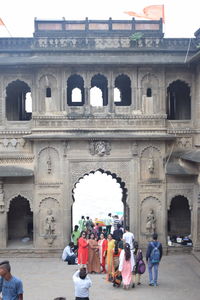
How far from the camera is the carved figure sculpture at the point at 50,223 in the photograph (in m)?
17.0

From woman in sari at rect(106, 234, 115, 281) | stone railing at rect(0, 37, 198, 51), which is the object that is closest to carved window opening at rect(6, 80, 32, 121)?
stone railing at rect(0, 37, 198, 51)

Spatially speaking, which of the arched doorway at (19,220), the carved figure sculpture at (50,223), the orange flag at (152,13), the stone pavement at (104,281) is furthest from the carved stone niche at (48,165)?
the orange flag at (152,13)

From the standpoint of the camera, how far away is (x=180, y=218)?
62.6ft

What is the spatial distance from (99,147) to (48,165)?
1991mm

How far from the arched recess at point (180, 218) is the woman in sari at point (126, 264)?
675 cm

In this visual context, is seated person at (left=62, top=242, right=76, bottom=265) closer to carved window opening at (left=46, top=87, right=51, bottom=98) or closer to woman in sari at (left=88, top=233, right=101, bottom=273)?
woman in sari at (left=88, top=233, right=101, bottom=273)

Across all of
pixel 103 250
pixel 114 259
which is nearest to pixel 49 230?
pixel 103 250

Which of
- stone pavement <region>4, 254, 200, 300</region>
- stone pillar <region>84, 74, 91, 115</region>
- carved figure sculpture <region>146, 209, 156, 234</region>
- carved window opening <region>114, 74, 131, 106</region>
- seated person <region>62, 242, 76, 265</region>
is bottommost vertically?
stone pavement <region>4, 254, 200, 300</region>

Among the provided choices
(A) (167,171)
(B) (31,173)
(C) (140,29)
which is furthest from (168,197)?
(C) (140,29)

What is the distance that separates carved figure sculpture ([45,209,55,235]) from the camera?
17.0 m

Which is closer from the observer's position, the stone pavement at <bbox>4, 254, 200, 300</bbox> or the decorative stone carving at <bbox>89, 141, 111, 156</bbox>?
the stone pavement at <bbox>4, 254, 200, 300</bbox>

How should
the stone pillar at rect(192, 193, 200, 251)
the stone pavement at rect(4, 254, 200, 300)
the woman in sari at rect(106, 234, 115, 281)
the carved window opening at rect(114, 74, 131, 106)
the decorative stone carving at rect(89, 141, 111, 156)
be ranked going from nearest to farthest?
the stone pavement at rect(4, 254, 200, 300), the woman in sari at rect(106, 234, 115, 281), the stone pillar at rect(192, 193, 200, 251), the decorative stone carving at rect(89, 141, 111, 156), the carved window opening at rect(114, 74, 131, 106)

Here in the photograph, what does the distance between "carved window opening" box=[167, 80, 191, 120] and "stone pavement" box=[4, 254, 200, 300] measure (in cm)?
571

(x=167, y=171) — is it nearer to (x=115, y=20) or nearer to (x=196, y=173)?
(x=196, y=173)
